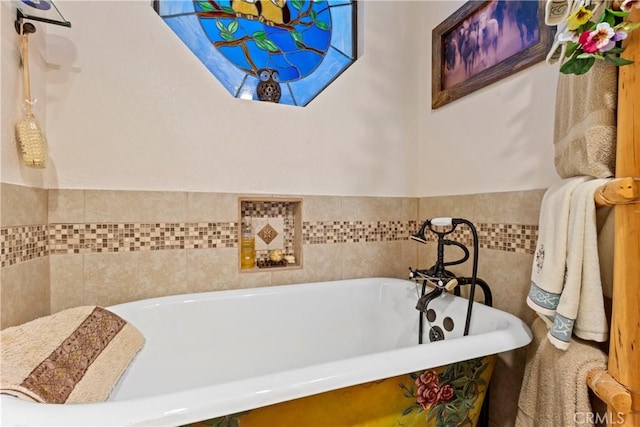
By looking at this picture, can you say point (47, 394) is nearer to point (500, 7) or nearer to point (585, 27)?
point (585, 27)

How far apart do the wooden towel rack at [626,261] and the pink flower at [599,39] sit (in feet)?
0.26

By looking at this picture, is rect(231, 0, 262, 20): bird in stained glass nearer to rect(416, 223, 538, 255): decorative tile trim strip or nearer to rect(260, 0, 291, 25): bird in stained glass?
rect(260, 0, 291, 25): bird in stained glass

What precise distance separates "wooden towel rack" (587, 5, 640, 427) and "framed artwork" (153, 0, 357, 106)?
1425 mm

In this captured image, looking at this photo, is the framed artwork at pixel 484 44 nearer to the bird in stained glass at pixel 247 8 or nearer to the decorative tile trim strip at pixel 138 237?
the bird in stained glass at pixel 247 8

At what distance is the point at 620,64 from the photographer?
2.55 ft

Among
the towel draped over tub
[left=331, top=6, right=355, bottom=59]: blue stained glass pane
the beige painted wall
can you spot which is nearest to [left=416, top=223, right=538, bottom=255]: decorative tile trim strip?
the beige painted wall

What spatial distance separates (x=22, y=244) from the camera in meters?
1.18

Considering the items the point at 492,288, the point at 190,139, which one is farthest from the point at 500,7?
the point at 190,139

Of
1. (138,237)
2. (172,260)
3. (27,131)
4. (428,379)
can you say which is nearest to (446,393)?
(428,379)

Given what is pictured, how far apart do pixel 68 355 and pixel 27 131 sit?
829 mm

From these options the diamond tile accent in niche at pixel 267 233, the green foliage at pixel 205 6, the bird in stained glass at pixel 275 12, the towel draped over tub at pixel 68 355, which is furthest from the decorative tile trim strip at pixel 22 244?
the bird in stained glass at pixel 275 12

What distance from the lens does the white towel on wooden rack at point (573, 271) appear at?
83 cm

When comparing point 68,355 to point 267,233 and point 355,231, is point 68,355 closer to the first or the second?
point 267,233

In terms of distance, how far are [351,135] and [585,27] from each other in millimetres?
1216
